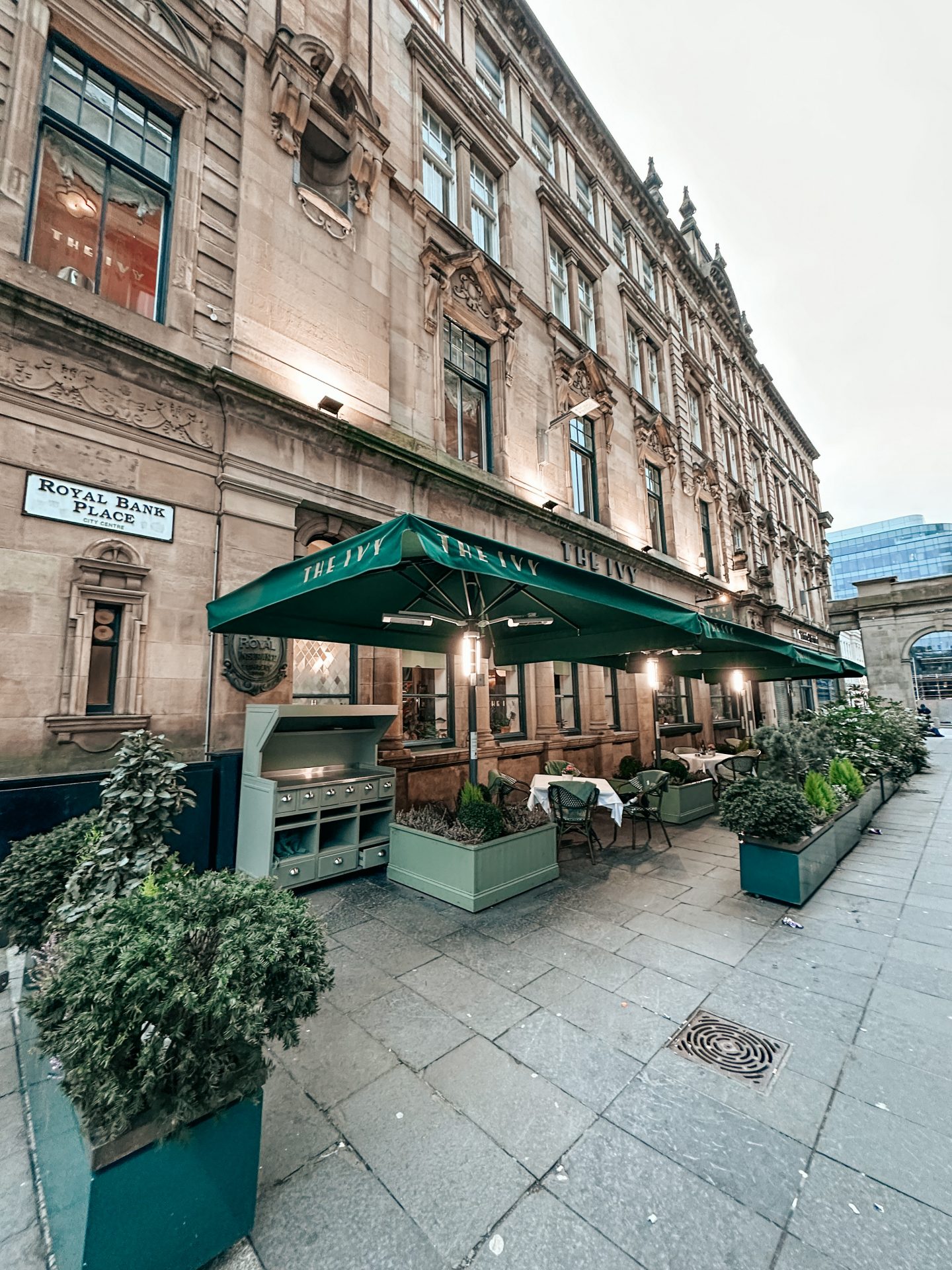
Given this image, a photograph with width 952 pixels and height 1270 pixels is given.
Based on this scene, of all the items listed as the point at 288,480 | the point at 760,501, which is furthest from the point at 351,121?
the point at 760,501

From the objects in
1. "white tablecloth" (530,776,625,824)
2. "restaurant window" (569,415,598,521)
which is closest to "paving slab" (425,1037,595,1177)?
"white tablecloth" (530,776,625,824)

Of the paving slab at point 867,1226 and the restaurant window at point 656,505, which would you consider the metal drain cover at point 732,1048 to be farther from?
the restaurant window at point 656,505

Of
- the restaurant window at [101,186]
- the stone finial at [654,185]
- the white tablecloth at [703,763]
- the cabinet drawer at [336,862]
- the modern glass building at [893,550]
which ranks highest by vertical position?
the modern glass building at [893,550]

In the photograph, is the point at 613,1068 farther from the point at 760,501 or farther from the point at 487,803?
the point at 760,501

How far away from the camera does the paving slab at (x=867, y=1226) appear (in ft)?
7.36

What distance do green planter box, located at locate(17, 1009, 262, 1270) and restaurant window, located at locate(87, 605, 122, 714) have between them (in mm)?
4558

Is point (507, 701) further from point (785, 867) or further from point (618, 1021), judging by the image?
point (618, 1021)

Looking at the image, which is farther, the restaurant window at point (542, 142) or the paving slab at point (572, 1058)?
the restaurant window at point (542, 142)

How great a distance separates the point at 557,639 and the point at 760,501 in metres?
27.7

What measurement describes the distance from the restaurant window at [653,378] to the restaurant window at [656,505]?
92.6 inches

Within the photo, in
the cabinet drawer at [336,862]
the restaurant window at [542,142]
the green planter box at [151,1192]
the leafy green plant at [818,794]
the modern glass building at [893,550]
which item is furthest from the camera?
the modern glass building at [893,550]

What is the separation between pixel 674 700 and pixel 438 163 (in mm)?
16572

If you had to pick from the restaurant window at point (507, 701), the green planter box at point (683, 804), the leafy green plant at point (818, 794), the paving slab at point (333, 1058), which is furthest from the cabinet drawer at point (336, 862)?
the green planter box at point (683, 804)

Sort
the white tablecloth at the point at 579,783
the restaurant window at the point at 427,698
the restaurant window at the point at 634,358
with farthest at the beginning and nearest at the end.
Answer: the restaurant window at the point at 634,358, the restaurant window at the point at 427,698, the white tablecloth at the point at 579,783
